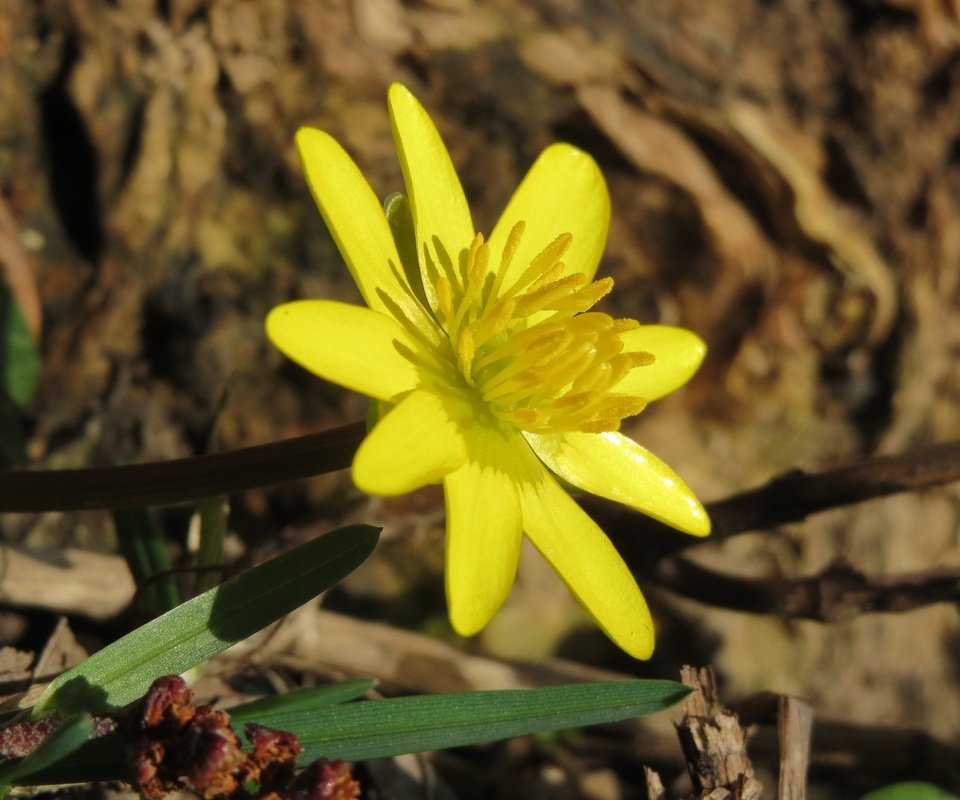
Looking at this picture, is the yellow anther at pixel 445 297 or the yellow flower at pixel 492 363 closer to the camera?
the yellow flower at pixel 492 363

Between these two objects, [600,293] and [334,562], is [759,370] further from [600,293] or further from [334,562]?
[334,562]

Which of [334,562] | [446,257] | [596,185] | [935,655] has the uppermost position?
[596,185]

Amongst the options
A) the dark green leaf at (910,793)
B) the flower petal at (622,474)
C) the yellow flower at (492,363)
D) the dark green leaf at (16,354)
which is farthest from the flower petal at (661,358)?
the dark green leaf at (16,354)

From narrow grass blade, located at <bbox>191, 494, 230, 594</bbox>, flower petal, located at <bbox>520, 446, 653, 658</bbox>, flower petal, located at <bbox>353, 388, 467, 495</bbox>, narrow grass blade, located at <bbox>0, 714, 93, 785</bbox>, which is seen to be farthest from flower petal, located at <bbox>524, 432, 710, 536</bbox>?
narrow grass blade, located at <bbox>0, 714, 93, 785</bbox>

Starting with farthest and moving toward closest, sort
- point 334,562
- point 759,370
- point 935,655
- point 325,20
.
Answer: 1. point 759,370
2. point 935,655
3. point 325,20
4. point 334,562

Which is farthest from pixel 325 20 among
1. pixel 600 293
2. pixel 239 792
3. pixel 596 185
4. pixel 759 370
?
pixel 239 792

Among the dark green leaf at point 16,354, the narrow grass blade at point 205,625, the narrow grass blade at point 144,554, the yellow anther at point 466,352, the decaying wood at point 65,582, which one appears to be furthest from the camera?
the dark green leaf at point 16,354

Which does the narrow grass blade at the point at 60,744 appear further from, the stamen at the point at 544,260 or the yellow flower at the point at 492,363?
the stamen at the point at 544,260

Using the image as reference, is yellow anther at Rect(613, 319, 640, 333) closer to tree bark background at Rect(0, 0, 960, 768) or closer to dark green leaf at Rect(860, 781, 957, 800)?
tree bark background at Rect(0, 0, 960, 768)
